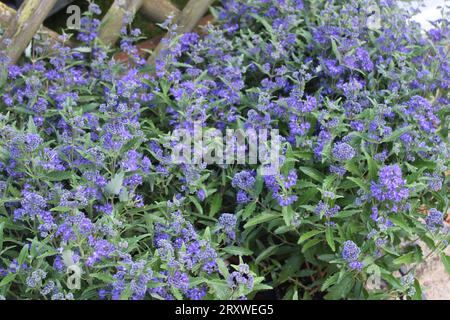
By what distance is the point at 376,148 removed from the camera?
3.59 m

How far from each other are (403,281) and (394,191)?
0.40 metres

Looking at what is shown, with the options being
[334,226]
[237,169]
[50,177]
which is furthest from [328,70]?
[50,177]

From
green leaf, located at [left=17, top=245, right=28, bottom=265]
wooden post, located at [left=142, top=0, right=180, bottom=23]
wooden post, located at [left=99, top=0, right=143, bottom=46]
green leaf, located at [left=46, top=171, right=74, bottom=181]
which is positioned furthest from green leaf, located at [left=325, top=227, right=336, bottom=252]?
wooden post, located at [left=142, top=0, right=180, bottom=23]

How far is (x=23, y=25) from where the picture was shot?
4.04 meters

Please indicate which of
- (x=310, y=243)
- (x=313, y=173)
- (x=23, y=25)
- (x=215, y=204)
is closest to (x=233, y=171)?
(x=215, y=204)

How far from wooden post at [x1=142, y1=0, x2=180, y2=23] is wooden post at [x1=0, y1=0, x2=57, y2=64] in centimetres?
72

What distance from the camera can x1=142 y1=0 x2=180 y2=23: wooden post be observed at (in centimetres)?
459

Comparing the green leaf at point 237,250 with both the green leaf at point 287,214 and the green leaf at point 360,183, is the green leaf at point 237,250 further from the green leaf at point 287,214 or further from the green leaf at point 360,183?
the green leaf at point 360,183

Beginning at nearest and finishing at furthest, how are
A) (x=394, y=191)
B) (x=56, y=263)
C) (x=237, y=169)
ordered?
(x=56, y=263)
(x=394, y=191)
(x=237, y=169)

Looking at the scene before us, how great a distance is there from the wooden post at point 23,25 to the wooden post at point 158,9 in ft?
2.36

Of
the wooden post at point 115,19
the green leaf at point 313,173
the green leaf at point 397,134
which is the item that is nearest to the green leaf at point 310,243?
the green leaf at point 313,173

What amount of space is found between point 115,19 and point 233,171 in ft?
4.51

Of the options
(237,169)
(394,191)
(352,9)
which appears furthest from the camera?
(352,9)

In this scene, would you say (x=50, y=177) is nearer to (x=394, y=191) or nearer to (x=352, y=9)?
(x=394, y=191)
